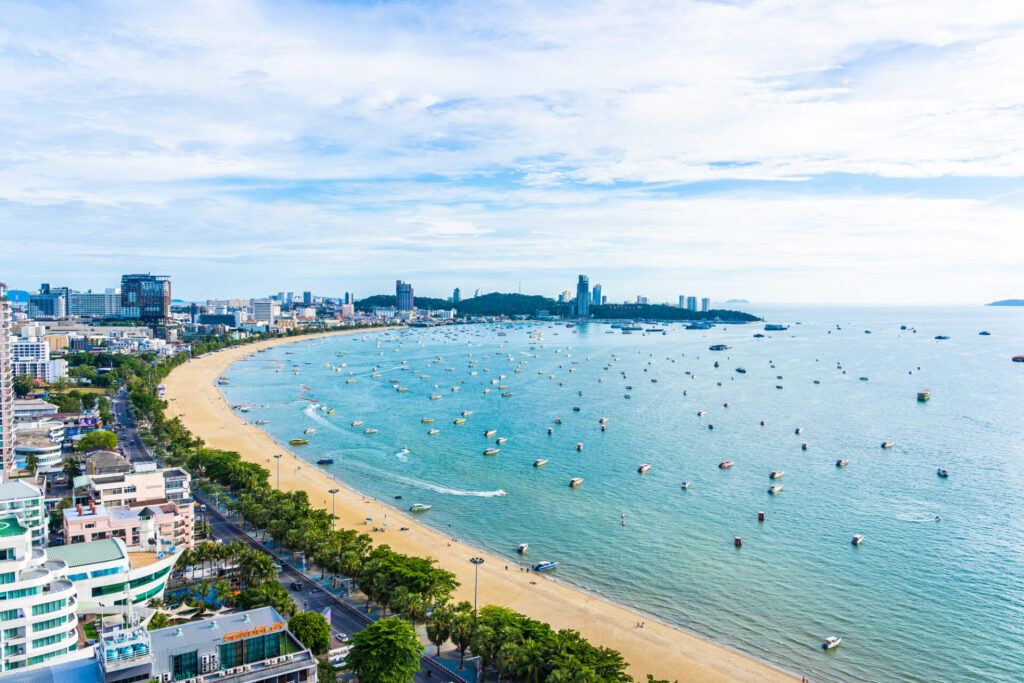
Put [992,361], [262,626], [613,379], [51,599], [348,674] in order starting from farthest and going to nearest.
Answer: [992,361], [613,379], [348,674], [51,599], [262,626]

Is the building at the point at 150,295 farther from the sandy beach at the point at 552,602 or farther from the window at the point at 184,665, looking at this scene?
the window at the point at 184,665

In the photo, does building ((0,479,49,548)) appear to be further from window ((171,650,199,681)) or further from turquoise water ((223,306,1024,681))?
turquoise water ((223,306,1024,681))

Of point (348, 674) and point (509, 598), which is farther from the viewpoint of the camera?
point (509, 598)

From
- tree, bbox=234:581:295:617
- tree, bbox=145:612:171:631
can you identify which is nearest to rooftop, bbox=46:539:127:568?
tree, bbox=145:612:171:631

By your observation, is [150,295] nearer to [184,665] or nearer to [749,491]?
[749,491]

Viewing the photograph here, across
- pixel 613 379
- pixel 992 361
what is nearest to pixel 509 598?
pixel 613 379

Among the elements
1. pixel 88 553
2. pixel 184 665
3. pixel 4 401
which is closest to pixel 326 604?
pixel 88 553

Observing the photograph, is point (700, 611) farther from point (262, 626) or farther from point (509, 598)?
point (262, 626)
